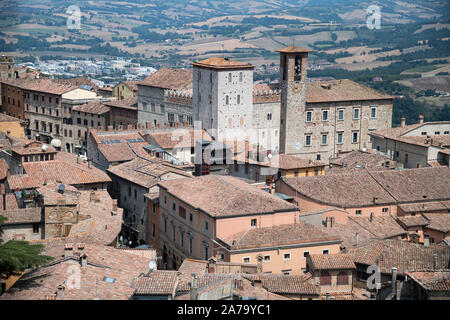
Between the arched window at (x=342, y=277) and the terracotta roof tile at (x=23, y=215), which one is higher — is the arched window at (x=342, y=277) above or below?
below

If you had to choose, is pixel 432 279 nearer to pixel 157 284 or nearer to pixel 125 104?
pixel 157 284

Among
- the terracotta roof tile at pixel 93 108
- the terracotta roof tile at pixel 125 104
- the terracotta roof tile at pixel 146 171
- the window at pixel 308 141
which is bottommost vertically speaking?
the window at pixel 308 141

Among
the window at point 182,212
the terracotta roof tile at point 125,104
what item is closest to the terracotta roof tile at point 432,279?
the window at point 182,212

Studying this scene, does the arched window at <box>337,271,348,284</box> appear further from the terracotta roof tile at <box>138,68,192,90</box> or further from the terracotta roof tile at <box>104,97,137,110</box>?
the terracotta roof tile at <box>104,97,137,110</box>

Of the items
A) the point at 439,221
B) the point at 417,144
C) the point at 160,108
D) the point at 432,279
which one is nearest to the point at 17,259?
the point at 432,279

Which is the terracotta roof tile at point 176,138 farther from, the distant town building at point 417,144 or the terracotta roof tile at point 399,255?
the terracotta roof tile at point 399,255

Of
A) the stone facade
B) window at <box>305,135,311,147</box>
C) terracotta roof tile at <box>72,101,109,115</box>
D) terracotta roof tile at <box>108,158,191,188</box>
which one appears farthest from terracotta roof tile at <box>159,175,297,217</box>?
terracotta roof tile at <box>72,101,109,115</box>

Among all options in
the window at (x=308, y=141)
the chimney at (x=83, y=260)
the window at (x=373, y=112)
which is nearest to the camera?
the chimney at (x=83, y=260)

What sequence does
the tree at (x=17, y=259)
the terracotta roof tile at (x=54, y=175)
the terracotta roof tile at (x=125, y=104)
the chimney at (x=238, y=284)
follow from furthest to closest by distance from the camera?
the terracotta roof tile at (x=125, y=104) < the terracotta roof tile at (x=54, y=175) < the tree at (x=17, y=259) < the chimney at (x=238, y=284)

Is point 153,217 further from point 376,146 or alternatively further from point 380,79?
point 380,79
